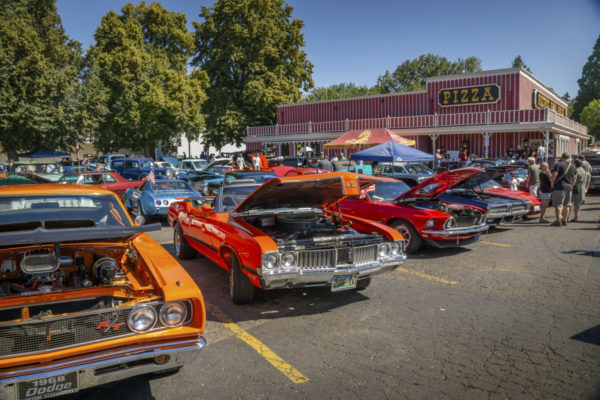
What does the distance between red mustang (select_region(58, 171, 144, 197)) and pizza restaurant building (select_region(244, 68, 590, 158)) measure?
1882 centimetres

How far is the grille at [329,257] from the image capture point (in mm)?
4820

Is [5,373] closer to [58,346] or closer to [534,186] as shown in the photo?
[58,346]

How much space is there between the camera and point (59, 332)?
2.88 m

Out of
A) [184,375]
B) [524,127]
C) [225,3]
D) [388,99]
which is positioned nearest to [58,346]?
[184,375]

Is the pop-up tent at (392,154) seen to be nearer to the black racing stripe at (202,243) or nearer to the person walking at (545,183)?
the person walking at (545,183)

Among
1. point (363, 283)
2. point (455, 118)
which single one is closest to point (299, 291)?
point (363, 283)

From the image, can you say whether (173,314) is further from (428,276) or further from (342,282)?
(428,276)

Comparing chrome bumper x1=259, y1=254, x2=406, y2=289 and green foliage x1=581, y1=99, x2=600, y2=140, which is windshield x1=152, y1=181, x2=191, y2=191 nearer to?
chrome bumper x1=259, y1=254, x2=406, y2=289

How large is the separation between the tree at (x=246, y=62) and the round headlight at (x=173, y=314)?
36.2m

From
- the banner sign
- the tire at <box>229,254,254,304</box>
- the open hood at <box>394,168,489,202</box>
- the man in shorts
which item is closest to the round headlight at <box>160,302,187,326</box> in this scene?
the tire at <box>229,254,254,304</box>

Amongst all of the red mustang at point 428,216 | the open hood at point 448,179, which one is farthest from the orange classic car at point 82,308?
the open hood at point 448,179

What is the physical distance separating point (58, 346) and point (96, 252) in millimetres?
1401

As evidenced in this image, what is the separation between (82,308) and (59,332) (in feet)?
1.12

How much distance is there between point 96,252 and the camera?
413 centimetres
